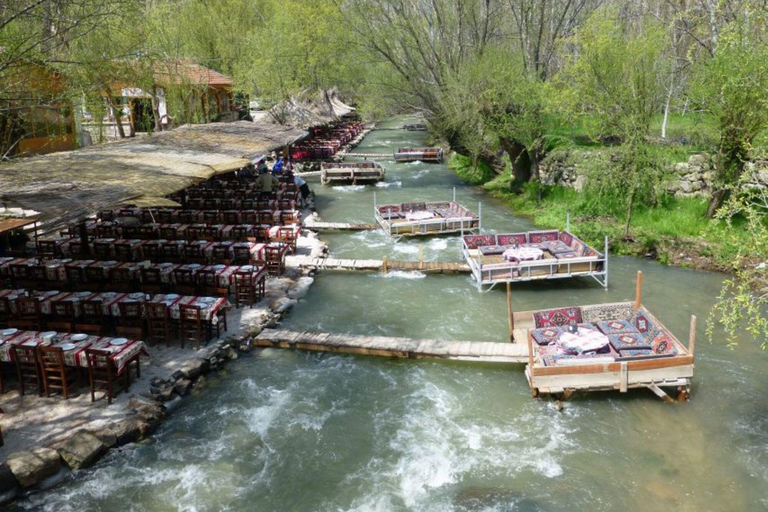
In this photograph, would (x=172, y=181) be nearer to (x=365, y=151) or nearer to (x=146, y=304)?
(x=146, y=304)

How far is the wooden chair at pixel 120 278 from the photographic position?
45.6ft

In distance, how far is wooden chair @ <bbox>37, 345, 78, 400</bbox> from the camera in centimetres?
989

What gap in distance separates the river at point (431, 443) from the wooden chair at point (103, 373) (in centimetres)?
114

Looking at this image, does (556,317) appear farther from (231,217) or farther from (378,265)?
(231,217)

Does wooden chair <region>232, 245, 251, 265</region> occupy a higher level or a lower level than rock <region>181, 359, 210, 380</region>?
higher

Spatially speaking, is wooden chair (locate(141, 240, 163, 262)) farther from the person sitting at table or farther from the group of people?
the person sitting at table

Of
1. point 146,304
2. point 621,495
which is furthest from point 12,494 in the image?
point 621,495

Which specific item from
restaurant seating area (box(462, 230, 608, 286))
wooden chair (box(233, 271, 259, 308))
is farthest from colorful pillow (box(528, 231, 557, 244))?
wooden chair (box(233, 271, 259, 308))

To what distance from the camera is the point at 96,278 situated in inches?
554

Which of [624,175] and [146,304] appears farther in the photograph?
[624,175]

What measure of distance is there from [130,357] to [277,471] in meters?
3.43

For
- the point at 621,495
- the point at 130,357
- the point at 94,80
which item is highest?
the point at 94,80

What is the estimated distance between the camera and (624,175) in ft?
66.4

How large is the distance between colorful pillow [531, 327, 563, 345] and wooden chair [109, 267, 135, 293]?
953 centimetres
